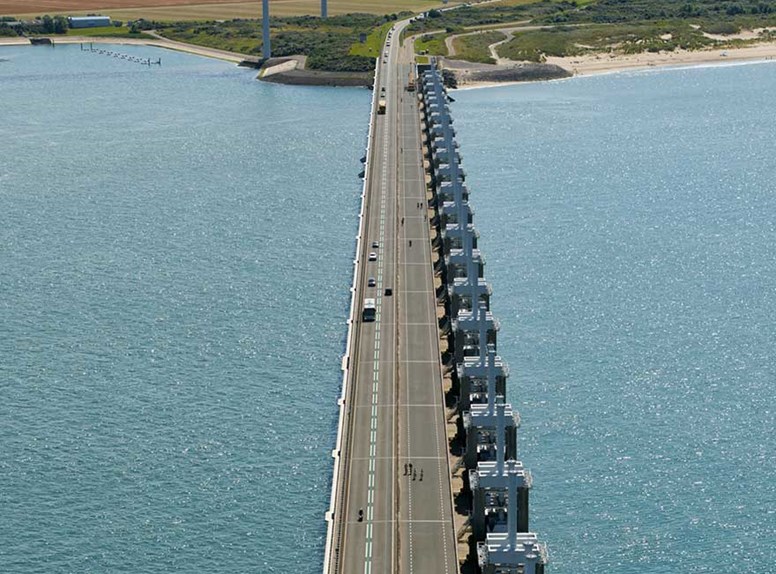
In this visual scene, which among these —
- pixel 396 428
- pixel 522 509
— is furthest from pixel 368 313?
pixel 522 509

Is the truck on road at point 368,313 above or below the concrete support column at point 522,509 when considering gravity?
above

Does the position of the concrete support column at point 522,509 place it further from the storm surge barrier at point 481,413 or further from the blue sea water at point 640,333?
the blue sea water at point 640,333

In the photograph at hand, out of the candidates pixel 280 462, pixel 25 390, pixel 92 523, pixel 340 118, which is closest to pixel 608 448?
pixel 280 462

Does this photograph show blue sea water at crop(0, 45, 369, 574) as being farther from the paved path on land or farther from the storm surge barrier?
the storm surge barrier

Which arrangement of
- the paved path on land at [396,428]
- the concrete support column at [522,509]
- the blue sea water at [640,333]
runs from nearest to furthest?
the paved path on land at [396,428] < the concrete support column at [522,509] < the blue sea water at [640,333]

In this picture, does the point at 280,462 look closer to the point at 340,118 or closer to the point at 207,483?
the point at 207,483

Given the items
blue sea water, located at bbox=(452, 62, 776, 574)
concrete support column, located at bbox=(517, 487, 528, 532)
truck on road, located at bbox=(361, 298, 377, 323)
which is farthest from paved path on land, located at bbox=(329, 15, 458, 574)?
blue sea water, located at bbox=(452, 62, 776, 574)

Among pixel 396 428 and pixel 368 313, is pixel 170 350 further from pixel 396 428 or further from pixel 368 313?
pixel 396 428

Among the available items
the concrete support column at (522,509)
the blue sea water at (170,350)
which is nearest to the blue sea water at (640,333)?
the concrete support column at (522,509)
